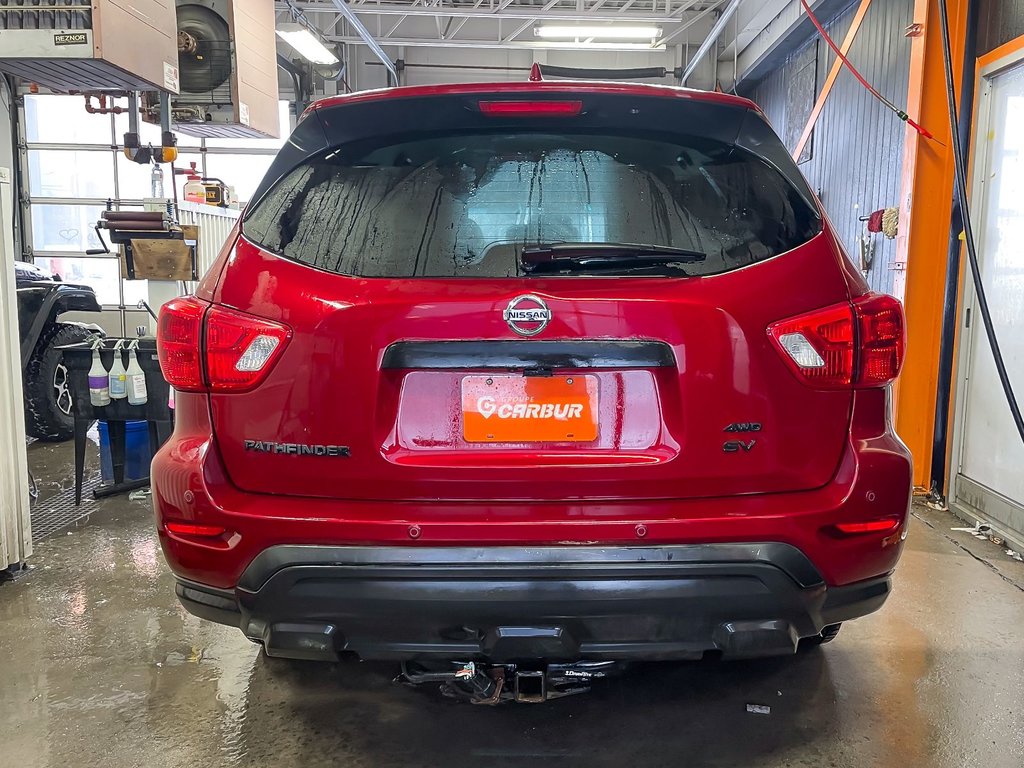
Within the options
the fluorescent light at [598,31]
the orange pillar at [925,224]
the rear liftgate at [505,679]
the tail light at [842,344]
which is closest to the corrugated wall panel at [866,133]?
the orange pillar at [925,224]

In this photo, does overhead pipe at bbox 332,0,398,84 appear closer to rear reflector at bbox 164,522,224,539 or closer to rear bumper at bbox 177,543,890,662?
rear reflector at bbox 164,522,224,539

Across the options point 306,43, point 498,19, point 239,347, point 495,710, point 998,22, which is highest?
point 498,19

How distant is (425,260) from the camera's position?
1.58 m

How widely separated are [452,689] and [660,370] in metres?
1.16

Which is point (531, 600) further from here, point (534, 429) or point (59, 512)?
point (59, 512)

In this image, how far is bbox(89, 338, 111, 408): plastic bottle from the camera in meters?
4.16

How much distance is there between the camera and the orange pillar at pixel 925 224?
158 inches

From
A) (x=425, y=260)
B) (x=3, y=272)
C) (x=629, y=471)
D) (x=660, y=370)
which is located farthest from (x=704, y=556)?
(x=3, y=272)

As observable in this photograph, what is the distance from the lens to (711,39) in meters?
10.7

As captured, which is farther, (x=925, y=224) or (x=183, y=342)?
(x=925, y=224)

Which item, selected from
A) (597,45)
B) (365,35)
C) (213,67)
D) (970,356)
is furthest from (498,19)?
(970,356)

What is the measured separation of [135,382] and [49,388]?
1.94m

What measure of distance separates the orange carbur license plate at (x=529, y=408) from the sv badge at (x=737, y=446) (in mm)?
255

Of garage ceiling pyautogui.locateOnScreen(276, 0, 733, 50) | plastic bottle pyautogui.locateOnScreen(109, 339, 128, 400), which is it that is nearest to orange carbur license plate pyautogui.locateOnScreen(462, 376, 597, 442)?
plastic bottle pyautogui.locateOnScreen(109, 339, 128, 400)
